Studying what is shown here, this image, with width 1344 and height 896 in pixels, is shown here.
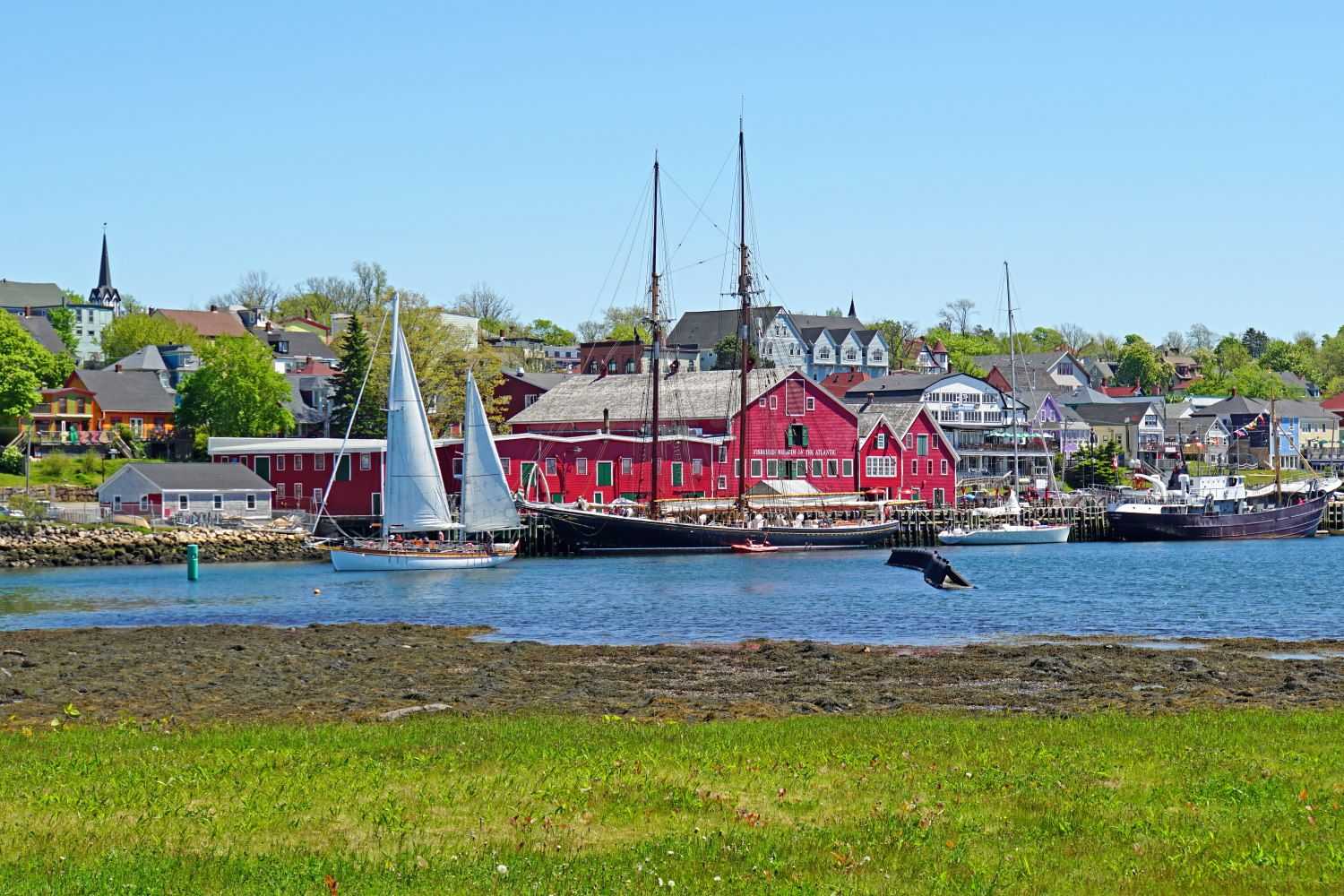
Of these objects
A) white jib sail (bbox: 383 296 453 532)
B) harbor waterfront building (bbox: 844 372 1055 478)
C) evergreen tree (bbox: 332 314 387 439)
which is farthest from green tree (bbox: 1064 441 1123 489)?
white jib sail (bbox: 383 296 453 532)

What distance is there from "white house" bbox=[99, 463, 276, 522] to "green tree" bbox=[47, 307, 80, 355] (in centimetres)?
8659

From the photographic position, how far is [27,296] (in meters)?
197

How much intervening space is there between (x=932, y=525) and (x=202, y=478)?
1618 inches

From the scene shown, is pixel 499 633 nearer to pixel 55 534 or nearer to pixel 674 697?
pixel 674 697

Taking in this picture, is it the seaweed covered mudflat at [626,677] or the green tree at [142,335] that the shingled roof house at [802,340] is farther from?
the seaweed covered mudflat at [626,677]

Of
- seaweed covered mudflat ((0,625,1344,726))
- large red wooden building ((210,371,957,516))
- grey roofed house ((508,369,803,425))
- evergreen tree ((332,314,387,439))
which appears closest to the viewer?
seaweed covered mudflat ((0,625,1344,726))

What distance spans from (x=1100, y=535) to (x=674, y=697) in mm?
79224

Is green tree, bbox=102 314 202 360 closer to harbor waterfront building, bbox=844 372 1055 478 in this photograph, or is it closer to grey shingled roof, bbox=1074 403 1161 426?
harbor waterfront building, bbox=844 372 1055 478

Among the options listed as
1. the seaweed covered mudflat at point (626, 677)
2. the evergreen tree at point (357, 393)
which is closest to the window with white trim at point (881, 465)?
the evergreen tree at point (357, 393)

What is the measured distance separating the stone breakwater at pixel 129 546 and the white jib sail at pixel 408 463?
447 inches

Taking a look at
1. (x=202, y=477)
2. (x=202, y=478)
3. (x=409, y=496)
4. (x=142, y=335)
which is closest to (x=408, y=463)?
(x=409, y=496)

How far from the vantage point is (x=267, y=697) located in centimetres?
2462

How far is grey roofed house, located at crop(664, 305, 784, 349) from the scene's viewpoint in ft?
568

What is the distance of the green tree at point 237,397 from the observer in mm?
114375
